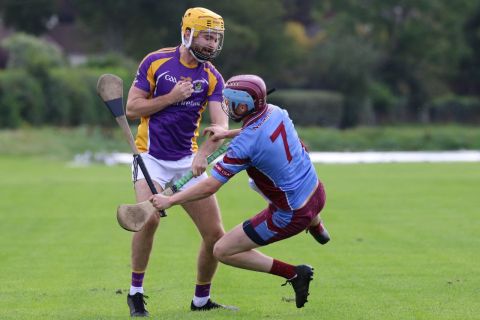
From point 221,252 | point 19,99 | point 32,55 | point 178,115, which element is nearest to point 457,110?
point 32,55

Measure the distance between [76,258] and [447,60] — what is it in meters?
67.7

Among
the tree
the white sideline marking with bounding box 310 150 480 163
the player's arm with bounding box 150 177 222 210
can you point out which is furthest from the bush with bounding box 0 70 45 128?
the player's arm with bounding box 150 177 222 210

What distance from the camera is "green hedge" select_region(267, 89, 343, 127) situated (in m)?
68.5

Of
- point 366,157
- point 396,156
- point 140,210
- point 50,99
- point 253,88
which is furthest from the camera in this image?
point 50,99

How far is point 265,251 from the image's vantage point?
13.8 metres

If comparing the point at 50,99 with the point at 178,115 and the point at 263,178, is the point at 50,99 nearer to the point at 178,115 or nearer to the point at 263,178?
the point at 178,115

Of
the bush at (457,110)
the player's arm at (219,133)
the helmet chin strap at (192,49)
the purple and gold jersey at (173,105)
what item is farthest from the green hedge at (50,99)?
the player's arm at (219,133)

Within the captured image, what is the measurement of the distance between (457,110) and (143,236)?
6713cm

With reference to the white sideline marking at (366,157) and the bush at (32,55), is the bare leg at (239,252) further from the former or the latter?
the bush at (32,55)

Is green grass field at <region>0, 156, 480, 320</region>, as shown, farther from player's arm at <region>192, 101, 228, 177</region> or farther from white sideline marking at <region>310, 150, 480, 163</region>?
white sideline marking at <region>310, 150, 480, 163</region>

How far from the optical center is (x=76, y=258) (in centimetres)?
1347

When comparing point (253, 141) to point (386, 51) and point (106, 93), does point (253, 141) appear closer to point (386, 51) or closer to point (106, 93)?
point (106, 93)

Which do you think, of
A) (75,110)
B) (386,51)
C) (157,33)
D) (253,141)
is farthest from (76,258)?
(386,51)

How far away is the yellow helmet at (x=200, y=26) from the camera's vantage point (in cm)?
903
